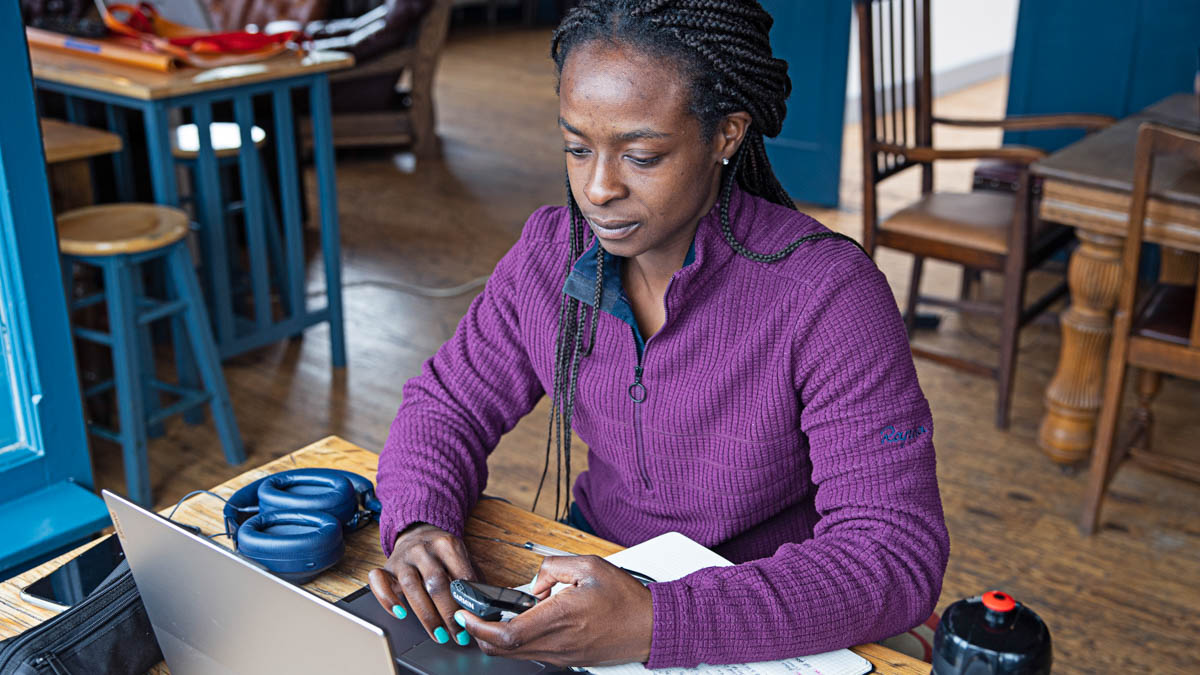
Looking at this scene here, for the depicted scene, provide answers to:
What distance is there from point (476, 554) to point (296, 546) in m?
0.19

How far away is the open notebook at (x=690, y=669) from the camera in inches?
38.3

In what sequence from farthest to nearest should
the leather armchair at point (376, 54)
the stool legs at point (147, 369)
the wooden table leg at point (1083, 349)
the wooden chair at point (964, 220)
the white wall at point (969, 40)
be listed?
1. the white wall at point (969, 40)
2. the leather armchair at point (376, 54)
3. the wooden chair at point (964, 220)
4. the stool legs at point (147, 369)
5. the wooden table leg at point (1083, 349)

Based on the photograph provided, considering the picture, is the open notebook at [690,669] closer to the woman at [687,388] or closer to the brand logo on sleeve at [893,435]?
the woman at [687,388]

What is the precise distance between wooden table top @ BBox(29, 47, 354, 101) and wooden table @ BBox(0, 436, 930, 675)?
1.67 metres

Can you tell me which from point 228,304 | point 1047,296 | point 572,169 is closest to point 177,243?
point 228,304

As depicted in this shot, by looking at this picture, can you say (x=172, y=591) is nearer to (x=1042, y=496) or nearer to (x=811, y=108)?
(x=1042, y=496)

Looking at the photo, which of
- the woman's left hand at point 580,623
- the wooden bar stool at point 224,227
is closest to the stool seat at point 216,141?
the wooden bar stool at point 224,227

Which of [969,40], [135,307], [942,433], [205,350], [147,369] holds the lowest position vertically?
[942,433]

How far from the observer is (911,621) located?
1.05 meters

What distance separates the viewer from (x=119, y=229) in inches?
102

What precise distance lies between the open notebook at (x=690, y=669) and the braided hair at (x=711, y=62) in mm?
233

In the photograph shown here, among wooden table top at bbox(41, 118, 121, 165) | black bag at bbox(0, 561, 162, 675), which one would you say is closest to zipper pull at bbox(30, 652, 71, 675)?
black bag at bbox(0, 561, 162, 675)

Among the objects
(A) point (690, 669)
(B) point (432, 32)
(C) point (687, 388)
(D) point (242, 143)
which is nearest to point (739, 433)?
(C) point (687, 388)

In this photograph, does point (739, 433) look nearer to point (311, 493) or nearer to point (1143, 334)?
point (311, 493)
